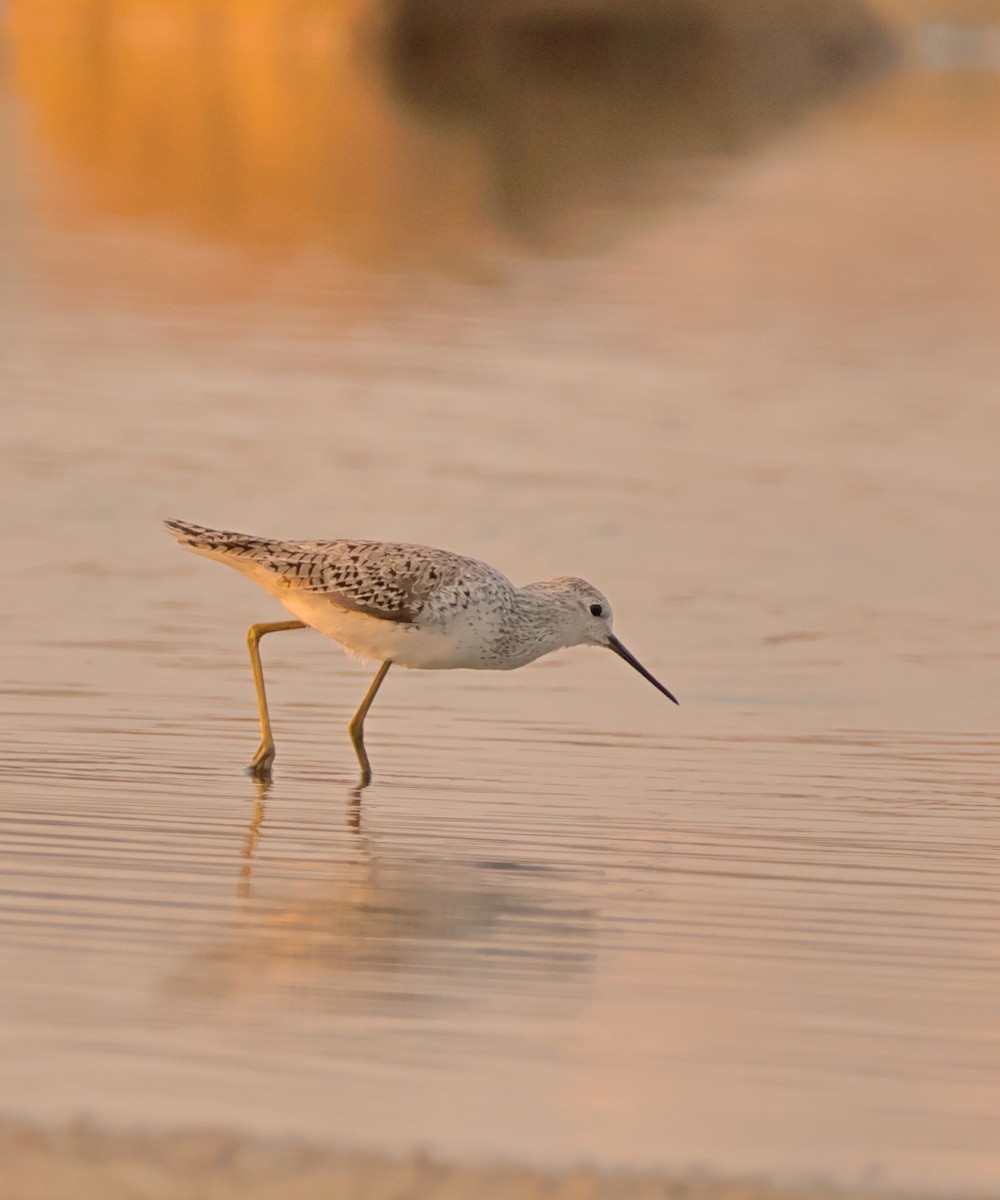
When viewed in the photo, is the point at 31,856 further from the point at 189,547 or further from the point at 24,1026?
the point at 189,547

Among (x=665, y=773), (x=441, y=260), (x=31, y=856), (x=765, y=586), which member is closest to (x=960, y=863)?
(x=665, y=773)

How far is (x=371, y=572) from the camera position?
33.8 feet

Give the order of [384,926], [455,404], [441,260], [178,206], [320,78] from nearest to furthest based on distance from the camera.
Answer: [384,926] < [455,404] < [441,260] < [178,206] < [320,78]

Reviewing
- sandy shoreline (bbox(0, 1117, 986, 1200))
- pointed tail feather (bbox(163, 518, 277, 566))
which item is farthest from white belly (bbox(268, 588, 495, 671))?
sandy shoreline (bbox(0, 1117, 986, 1200))

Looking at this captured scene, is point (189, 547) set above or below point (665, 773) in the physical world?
above

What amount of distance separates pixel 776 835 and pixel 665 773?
1.08 meters

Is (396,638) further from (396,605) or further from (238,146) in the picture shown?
(238,146)

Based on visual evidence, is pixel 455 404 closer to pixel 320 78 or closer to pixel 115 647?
pixel 115 647

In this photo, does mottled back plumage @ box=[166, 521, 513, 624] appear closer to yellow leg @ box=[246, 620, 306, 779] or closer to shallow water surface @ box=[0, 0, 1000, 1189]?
yellow leg @ box=[246, 620, 306, 779]

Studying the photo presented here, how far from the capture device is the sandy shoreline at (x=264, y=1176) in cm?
515

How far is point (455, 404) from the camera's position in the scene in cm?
1908

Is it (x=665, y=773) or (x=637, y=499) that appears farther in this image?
(x=637, y=499)

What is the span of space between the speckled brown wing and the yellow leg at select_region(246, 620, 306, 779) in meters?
0.33

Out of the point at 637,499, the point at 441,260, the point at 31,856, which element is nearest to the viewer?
the point at 31,856
